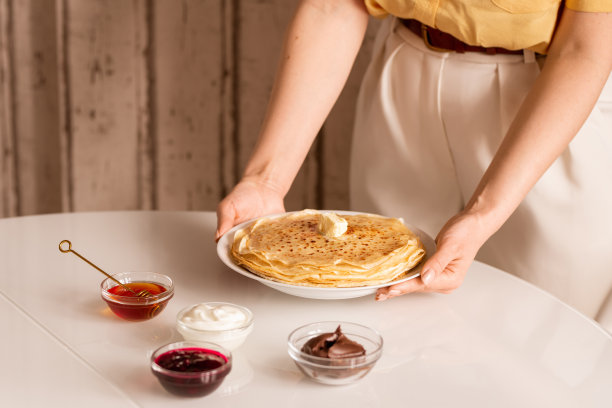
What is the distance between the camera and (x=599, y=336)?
3.97 feet

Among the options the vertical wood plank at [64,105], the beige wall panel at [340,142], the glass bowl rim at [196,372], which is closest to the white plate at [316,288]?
the glass bowl rim at [196,372]

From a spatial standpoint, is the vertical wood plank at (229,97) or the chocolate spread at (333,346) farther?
the vertical wood plank at (229,97)

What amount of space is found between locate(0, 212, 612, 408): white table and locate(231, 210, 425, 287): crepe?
0.26 feet

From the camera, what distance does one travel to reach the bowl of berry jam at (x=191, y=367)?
96 cm

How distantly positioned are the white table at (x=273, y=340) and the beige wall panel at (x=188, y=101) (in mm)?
1169

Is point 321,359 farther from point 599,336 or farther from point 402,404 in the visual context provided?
point 599,336

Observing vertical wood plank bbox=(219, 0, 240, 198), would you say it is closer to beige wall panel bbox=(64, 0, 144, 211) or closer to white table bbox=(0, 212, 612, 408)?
beige wall panel bbox=(64, 0, 144, 211)

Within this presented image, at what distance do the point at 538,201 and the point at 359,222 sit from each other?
47 centimetres

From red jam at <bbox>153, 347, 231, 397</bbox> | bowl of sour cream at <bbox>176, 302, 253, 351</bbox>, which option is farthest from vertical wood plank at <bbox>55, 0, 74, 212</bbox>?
red jam at <bbox>153, 347, 231, 397</bbox>

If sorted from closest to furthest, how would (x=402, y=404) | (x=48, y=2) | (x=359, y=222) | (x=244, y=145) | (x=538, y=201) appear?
(x=402, y=404)
(x=359, y=222)
(x=538, y=201)
(x=48, y=2)
(x=244, y=145)

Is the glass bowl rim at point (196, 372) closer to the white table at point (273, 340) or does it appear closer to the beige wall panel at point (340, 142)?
the white table at point (273, 340)

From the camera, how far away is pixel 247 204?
5.09 ft

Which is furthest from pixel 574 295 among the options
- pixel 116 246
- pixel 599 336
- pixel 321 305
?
pixel 116 246

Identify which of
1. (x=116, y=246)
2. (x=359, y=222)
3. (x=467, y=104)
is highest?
(x=467, y=104)
